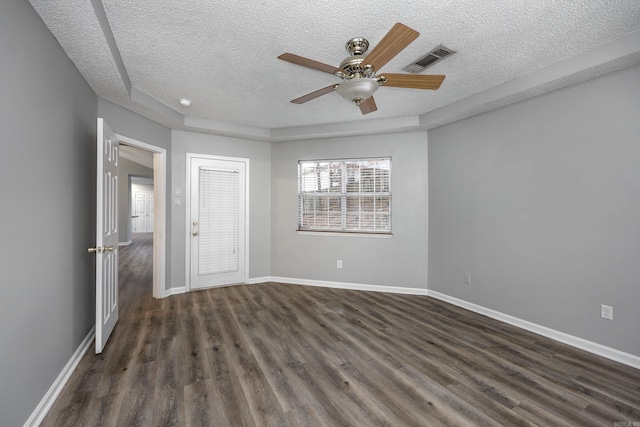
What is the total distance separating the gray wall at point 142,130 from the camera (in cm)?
300

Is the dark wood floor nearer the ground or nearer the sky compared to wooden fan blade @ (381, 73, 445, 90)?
nearer the ground

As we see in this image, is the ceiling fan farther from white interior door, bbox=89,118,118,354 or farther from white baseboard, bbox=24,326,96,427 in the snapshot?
white baseboard, bbox=24,326,96,427

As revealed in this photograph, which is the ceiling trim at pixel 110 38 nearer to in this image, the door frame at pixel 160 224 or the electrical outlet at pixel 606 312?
the door frame at pixel 160 224

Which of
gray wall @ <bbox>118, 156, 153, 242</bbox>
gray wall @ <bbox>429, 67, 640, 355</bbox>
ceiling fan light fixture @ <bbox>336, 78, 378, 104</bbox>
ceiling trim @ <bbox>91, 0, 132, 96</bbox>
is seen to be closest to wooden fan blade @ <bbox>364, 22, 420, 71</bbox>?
ceiling fan light fixture @ <bbox>336, 78, 378, 104</bbox>

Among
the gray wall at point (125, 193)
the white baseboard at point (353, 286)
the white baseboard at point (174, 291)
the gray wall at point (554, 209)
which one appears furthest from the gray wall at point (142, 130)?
the gray wall at point (125, 193)

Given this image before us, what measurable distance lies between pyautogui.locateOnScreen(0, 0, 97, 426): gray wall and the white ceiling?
29 cm

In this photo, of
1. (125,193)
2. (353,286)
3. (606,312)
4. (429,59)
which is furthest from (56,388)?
(125,193)

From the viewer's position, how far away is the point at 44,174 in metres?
1.82

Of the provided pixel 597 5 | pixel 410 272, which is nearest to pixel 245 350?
pixel 410 272

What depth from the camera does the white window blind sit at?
14.2 feet

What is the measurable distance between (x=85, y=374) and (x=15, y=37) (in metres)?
2.21

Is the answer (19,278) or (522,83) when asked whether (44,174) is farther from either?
(522,83)

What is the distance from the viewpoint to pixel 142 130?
3479 millimetres

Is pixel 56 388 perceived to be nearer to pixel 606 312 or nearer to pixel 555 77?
pixel 606 312
